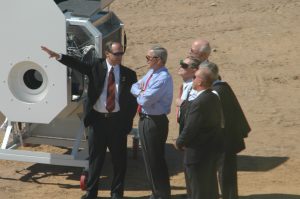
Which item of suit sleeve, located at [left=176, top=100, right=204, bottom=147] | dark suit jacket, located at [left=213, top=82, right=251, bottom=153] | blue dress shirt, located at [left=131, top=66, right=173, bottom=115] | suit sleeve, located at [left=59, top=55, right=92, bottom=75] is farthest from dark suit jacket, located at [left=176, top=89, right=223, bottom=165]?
suit sleeve, located at [left=59, top=55, right=92, bottom=75]

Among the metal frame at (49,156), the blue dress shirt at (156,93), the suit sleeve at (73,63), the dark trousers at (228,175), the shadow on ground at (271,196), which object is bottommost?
the shadow on ground at (271,196)

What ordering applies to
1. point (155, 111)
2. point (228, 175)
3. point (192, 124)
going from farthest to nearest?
point (155, 111) < point (228, 175) < point (192, 124)

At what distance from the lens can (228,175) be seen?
8383 millimetres

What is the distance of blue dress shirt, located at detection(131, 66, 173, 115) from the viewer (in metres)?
8.50

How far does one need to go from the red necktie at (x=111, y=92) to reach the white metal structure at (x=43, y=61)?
471 millimetres

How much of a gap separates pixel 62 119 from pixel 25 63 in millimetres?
1310

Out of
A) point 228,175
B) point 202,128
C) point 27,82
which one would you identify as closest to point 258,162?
point 228,175

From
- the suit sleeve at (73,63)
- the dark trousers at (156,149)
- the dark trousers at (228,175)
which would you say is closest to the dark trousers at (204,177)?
the dark trousers at (228,175)

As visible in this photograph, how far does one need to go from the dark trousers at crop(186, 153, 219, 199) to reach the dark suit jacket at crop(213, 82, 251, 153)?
45cm

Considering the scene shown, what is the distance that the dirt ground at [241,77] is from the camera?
9836mm

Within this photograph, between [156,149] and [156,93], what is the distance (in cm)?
63

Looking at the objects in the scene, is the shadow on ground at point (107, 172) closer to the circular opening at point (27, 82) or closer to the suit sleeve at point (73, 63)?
the circular opening at point (27, 82)

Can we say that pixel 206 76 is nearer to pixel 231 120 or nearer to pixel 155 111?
pixel 231 120

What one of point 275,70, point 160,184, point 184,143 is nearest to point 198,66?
point 184,143
